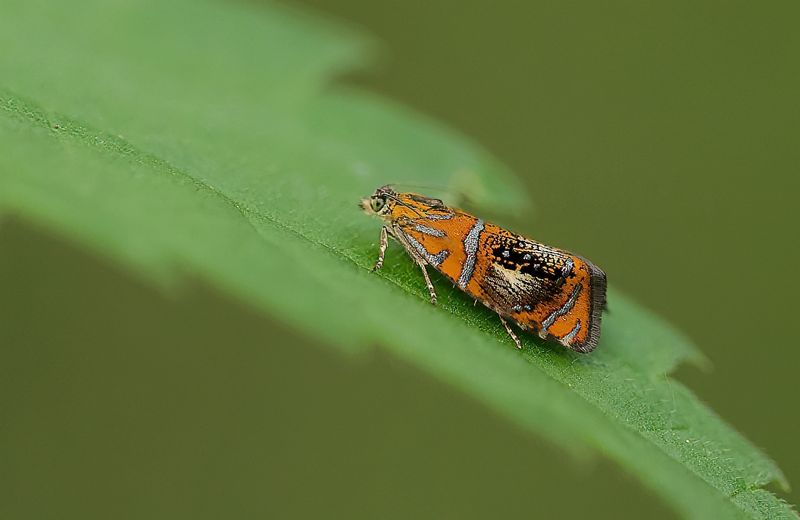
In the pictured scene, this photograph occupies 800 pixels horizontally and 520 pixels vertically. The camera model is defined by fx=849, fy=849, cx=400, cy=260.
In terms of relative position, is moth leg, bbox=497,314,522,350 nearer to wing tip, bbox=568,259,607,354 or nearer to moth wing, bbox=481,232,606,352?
moth wing, bbox=481,232,606,352

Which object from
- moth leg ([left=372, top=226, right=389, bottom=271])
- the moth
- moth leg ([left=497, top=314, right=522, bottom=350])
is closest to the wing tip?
the moth

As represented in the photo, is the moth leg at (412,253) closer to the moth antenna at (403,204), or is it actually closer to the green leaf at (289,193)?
the green leaf at (289,193)

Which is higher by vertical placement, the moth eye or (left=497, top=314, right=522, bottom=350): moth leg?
(left=497, top=314, right=522, bottom=350): moth leg

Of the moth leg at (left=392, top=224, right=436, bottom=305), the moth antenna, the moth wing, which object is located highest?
the moth wing

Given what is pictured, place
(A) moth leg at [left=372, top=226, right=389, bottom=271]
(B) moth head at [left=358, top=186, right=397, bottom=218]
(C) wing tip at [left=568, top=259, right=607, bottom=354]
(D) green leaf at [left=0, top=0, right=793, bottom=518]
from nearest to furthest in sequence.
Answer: (D) green leaf at [left=0, top=0, right=793, bottom=518], (A) moth leg at [left=372, top=226, right=389, bottom=271], (C) wing tip at [left=568, top=259, right=607, bottom=354], (B) moth head at [left=358, top=186, right=397, bottom=218]

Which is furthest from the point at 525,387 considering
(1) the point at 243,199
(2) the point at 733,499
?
(1) the point at 243,199

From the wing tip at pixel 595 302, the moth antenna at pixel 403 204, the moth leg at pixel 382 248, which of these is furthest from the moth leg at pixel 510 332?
the moth antenna at pixel 403 204

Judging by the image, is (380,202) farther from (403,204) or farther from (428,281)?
(428,281)
